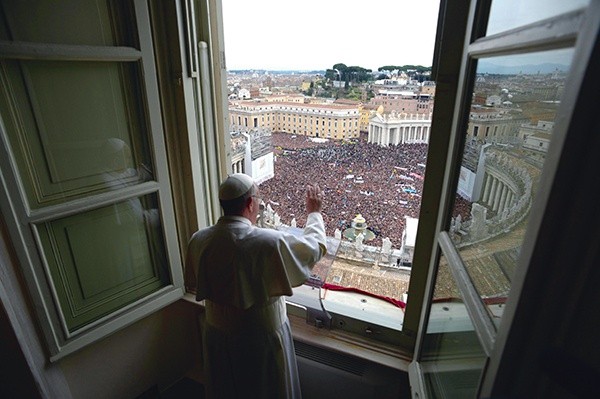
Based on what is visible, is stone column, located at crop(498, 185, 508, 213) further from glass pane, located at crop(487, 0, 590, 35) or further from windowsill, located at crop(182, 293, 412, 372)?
windowsill, located at crop(182, 293, 412, 372)

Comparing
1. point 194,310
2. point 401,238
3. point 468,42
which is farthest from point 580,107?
A: point 194,310

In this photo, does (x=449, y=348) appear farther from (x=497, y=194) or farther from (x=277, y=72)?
(x=277, y=72)

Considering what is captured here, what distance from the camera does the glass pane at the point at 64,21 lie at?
0.94m

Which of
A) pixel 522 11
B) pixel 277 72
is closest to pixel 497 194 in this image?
pixel 522 11

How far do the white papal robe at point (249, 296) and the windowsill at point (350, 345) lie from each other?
152 millimetres

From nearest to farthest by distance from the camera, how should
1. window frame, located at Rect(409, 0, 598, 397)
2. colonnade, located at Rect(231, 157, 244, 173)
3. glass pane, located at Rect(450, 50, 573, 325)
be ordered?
window frame, located at Rect(409, 0, 598, 397)
glass pane, located at Rect(450, 50, 573, 325)
colonnade, located at Rect(231, 157, 244, 173)

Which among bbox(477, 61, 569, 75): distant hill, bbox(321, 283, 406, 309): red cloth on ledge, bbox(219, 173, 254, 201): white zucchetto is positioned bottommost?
bbox(321, 283, 406, 309): red cloth on ledge

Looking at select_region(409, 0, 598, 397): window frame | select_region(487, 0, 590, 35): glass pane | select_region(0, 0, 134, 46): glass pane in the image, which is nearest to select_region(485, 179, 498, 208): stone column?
select_region(409, 0, 598, 397): window frame

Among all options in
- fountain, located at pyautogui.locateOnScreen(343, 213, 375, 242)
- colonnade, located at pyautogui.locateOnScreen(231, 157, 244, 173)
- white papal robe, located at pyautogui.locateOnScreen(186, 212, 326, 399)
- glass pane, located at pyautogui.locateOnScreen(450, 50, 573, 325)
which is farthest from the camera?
colonnade, located at pyautogui.locateOnScreen(231, 157, 244, 173)

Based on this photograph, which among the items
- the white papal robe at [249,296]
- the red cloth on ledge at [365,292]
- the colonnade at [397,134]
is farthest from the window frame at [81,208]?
→ the colonnade at [397,134]

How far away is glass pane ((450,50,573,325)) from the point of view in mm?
533

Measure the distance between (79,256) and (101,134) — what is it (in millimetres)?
469

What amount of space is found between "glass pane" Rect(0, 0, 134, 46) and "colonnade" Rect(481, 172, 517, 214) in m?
1.27

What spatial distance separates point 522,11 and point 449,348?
0.83 m
